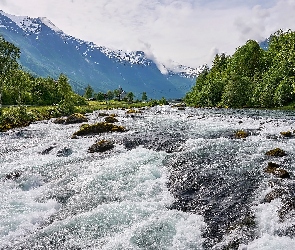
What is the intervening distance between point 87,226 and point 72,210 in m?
Answer: 2.04

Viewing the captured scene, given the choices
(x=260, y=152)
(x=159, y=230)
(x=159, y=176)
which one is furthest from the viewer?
(x=260, y=152)

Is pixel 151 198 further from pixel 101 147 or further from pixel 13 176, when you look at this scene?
pixel 101 147

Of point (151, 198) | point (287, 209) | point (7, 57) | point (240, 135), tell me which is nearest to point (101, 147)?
point (151, 198)

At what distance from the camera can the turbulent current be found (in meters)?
12.5

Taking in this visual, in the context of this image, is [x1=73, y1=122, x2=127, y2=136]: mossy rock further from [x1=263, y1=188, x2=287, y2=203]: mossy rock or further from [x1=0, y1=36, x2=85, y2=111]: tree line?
[x1=0, y1=36, x2=85, y2=111]: tree line

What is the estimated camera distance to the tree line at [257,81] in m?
73.3

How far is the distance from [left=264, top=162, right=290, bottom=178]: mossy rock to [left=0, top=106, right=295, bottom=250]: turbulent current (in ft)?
0.65

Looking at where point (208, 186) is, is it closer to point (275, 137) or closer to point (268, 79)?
point (275, 137)

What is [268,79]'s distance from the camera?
79.2 meters

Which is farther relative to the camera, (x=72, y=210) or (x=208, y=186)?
(x=208, y=186)

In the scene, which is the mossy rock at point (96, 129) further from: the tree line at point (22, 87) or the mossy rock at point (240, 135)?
the tree line at point (22, 87)

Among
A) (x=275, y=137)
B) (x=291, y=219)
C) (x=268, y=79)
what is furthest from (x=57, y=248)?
(x=268, y=79)

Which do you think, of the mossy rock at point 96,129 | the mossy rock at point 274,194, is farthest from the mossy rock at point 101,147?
the mossy rock at point 274,194

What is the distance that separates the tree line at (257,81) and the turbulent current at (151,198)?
4648 centimetres
